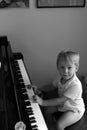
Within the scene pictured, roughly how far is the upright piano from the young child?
0.15 m

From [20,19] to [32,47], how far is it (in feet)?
1.00

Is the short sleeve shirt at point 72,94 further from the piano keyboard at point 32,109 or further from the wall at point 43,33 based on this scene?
the wall at point 43,33

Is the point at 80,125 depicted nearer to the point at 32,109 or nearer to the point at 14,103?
the point at 32,109

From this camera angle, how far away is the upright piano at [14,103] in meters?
1.12

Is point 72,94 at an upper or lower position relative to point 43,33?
lower

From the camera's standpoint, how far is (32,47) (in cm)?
252

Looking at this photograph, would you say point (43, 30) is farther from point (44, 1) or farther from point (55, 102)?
point (55, 102)

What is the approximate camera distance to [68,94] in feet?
5.60

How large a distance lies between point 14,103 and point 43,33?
4.26ft

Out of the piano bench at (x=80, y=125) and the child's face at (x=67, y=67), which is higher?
the child's face at (x=67, y=67)

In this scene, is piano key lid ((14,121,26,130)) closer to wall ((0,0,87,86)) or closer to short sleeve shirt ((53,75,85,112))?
short sleeve shirt ((53,75,85,112))

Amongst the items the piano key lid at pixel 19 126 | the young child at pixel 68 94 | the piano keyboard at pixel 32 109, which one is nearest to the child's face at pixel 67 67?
the young child at pixel 68 94

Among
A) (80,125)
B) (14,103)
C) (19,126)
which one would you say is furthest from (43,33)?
(19,126)

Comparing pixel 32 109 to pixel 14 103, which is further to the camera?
pixel 32 109
